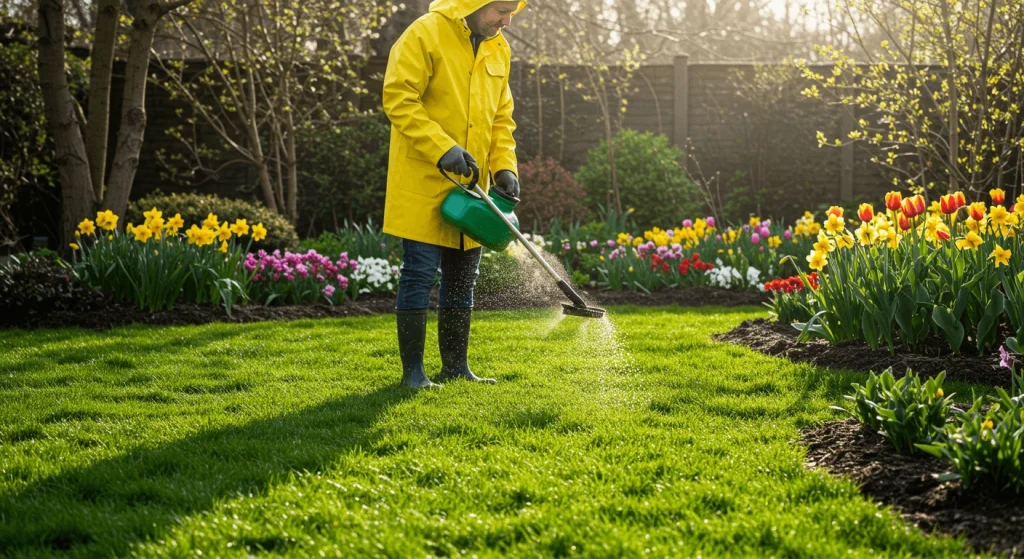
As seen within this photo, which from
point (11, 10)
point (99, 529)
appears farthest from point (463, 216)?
point (11, 10)

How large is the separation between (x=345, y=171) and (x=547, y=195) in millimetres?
2511

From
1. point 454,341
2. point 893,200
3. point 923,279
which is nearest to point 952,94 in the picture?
point 893,200

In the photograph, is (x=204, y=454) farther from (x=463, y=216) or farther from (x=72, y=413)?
(x=463, y=216)

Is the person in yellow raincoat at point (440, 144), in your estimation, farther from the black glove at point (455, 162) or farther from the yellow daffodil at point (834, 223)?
the yellow daffodil at point (834, 223)

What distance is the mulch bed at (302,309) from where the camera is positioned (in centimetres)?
563

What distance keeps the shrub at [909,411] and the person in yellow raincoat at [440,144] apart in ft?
5.53

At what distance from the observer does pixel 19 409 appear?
11.5 feet

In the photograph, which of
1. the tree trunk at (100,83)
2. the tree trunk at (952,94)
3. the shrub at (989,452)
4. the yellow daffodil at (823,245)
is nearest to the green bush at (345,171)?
the tree trunk at (100,83)

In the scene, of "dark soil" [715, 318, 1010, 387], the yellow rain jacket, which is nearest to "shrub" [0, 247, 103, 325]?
the yellow rain jacket

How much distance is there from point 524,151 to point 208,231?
19.2 feet

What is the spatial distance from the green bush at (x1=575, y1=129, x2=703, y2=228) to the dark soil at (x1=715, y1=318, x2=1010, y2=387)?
17.9 feet

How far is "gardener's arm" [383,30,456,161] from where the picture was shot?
3.64m

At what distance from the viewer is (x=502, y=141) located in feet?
13.4

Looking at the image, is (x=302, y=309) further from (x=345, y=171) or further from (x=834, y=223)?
(x=345, y=171)
